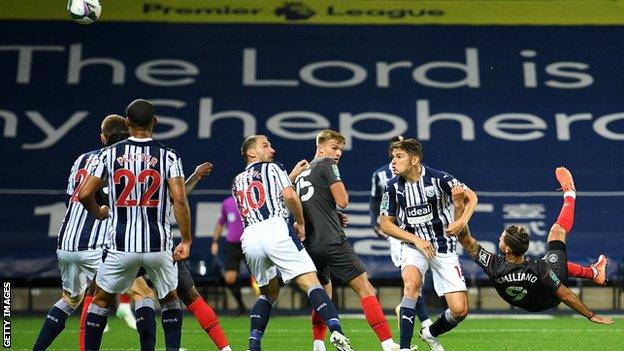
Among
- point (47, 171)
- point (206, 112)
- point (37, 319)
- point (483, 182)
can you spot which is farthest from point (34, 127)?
point (483, 182)

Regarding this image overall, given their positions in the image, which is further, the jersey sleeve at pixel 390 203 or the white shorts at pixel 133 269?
the jersey sleeve at pixel 390 203

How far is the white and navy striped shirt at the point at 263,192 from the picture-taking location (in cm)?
783

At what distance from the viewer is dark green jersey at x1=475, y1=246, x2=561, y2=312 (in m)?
8.82

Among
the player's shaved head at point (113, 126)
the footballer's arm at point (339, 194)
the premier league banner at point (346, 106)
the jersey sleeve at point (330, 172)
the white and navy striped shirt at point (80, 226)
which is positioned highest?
the premier league banner at point (346, 106)

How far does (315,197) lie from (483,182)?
834cm

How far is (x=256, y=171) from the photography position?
25.9ft

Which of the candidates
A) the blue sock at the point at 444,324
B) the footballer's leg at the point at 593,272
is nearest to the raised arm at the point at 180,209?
the blue sock at the point at 444,324

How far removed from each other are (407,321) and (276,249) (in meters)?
1.16

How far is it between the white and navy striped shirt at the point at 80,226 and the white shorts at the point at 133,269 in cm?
104

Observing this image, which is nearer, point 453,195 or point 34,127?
point 453,195

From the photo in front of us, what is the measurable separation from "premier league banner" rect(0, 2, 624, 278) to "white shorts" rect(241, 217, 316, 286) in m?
7.58

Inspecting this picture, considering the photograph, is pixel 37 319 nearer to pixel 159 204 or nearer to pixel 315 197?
pixel 315 197

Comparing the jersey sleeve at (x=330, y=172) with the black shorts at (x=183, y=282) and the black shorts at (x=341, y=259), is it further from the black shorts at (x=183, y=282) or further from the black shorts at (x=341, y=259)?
the black shorts at (x=183, y=282)

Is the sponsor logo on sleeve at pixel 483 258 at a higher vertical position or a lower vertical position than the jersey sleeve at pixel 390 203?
lower
